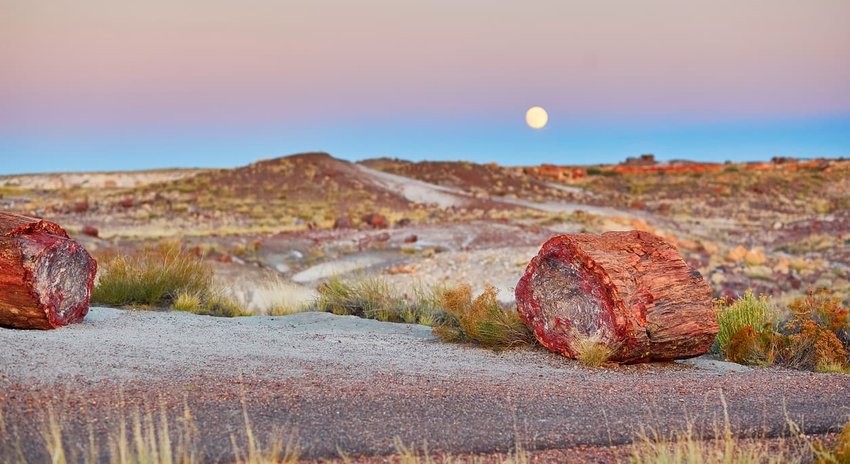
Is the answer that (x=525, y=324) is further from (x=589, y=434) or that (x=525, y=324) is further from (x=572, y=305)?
(x=589, y=434)

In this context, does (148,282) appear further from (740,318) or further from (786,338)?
(786,338)

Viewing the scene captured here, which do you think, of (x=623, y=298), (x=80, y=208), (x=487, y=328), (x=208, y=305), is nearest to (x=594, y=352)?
(x=623, y=298)

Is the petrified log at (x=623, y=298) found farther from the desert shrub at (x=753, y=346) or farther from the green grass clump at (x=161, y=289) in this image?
the green grass clump at (x=161, y=289)

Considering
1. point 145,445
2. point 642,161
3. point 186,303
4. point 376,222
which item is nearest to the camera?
point 145,445

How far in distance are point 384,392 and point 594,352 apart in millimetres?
2631

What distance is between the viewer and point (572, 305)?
9.00 metres

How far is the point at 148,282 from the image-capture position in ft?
42.9

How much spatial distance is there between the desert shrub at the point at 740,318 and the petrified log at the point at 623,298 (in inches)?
63.1

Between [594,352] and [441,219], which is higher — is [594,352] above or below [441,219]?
below

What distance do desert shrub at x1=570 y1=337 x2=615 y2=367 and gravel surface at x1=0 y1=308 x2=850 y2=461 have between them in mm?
139

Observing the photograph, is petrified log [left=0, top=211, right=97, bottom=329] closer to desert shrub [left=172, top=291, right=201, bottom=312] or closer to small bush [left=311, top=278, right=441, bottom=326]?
desert shrub [left=172, top=291, right=201, bottom=312]

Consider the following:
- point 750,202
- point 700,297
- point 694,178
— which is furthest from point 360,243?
point 694,178

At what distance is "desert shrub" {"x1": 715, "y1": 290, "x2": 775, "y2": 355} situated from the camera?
10344mm

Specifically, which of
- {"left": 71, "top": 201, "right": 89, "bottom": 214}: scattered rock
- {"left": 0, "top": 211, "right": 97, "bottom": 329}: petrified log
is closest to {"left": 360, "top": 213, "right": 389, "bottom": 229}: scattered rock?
{"left": 71, "top": 201, "right": 89, "bottom": 214}: scattered rock
